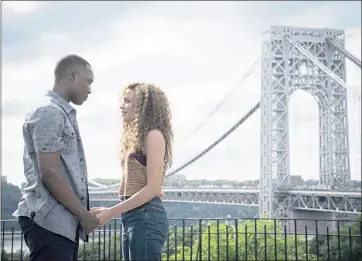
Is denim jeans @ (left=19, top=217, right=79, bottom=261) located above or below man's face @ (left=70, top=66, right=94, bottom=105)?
below

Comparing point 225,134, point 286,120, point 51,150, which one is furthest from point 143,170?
point 225,134

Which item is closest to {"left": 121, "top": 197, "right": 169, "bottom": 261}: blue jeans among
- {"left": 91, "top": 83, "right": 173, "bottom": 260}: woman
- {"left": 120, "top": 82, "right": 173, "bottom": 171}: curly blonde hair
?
{"left": 91, "top": 83, "right": 173, "bottom": 260}: woman

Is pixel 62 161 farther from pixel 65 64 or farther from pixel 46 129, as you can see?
pixel 65 64

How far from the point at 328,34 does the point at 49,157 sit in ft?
96.0

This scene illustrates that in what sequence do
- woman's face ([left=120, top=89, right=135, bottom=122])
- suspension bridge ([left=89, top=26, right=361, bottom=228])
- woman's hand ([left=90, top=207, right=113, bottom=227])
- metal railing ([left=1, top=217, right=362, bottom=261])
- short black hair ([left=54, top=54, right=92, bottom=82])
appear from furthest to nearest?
suspension bridge ([left=89, top=26, right=361, bottom=228]) < metal railing ([left=1, top=217, right=362, bottom=261]) < woman's face ([left=120, top=89, right=135, bottom=122]) < woman's hand ([left=90, top=207, right=113, bottom=227]) < short black hair ([left=54, top=54, right=92, bottom=82])

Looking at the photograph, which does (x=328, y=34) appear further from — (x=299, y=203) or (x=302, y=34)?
(x=299, y=203)

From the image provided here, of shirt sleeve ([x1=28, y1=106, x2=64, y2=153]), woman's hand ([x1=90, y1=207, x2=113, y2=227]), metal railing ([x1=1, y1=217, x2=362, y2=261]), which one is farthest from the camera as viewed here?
metal railing ([x1=1, y1=217, x2=362, y2=261])

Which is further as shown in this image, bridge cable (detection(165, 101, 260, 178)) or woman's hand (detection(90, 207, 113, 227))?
bridge cable (detection(165, 101, 260, 178))

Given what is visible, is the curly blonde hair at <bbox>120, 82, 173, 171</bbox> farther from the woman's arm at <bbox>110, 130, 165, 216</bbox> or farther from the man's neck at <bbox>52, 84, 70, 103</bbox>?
the man's neck at <bbox>52, 84, 70, 103</bbox>

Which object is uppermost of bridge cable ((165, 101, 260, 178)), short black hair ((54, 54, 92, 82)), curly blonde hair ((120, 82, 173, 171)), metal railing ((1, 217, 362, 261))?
bridge cable ((165, 101, 260, 178))

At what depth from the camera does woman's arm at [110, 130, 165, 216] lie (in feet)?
7.59

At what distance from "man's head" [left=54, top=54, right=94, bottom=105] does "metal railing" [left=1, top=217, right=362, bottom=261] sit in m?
3.79

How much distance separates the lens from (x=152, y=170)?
7.65 feet

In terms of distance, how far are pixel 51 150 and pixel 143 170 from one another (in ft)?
1.79
